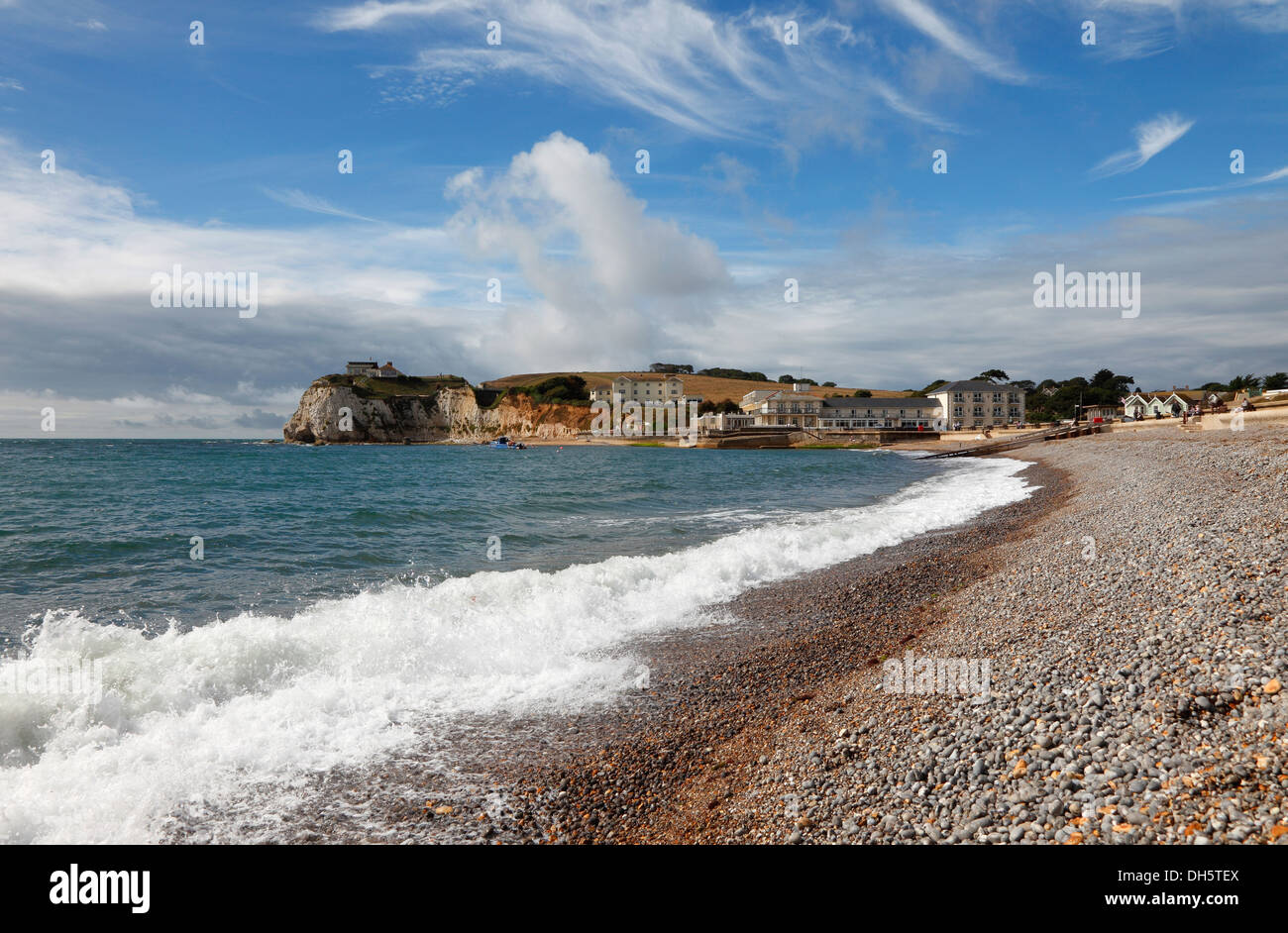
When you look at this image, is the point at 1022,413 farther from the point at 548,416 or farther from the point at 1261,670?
the point at 1261,670

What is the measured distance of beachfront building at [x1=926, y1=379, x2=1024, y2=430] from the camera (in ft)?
390

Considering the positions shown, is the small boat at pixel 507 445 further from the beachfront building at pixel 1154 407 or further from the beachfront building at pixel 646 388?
the beachfront building at pixel 1154 407

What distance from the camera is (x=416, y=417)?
469 ft

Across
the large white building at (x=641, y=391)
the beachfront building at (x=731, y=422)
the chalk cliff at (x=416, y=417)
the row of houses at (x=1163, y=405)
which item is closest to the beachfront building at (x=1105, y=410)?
the row of houses at (x=1163, y=405)

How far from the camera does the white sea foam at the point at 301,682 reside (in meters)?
5.88

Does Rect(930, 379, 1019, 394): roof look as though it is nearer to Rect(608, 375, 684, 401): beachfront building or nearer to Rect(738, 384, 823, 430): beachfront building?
Rect(738, 384, 823, 430): beachfront building

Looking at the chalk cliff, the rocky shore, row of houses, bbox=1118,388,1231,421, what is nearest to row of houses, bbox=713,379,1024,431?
row of houses, bbox=1118,388,1231,421

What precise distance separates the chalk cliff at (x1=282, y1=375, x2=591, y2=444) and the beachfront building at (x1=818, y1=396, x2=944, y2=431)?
5415 cm

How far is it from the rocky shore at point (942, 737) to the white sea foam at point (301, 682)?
1010 mm

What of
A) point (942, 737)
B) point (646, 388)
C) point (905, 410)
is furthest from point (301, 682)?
point (646, 388)

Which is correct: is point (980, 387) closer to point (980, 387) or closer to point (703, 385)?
point (980, 387)

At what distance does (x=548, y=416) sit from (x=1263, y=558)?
13794 centimetres

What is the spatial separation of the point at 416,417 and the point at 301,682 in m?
144
